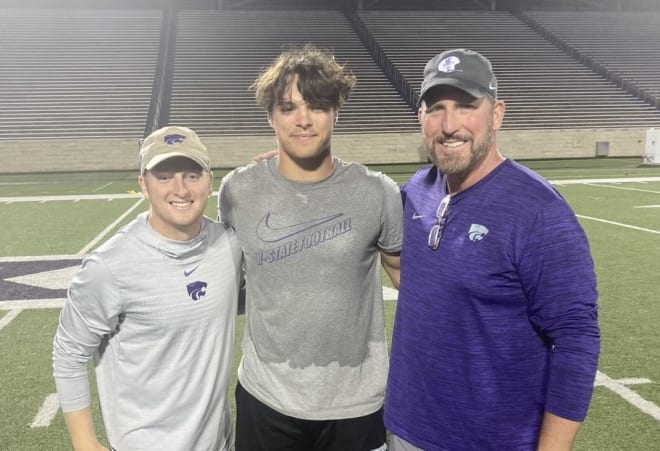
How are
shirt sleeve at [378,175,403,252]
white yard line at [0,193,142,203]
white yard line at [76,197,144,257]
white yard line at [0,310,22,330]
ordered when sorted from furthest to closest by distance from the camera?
white yard line at [0,193,142,203]
white yard line at [76,197,144,257]
white yard line at [0,310,22,330]
shirt sleeve at [378,175,403,252]

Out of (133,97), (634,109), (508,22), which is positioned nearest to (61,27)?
(133,97)

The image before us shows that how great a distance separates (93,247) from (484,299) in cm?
783

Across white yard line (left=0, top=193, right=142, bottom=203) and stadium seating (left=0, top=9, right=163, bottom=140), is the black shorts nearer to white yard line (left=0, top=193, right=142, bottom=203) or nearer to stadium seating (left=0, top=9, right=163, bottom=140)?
white yard line (left=0, top=193, right=142, bottom=203)

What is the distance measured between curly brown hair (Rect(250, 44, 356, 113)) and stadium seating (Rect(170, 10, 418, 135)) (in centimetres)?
2224

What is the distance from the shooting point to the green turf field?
354 cm

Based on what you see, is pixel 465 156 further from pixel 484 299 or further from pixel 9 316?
pixel 9 316

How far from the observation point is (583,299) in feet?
5.41

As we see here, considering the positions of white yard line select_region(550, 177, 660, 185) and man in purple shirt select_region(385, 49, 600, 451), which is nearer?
man in purple shirt select_region(385, 49, 600, 451)

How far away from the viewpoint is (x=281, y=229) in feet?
7.06

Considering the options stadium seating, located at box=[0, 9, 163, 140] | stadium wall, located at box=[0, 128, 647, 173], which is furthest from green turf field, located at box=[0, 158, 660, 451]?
stadium seating, located at box=[0, 9, 163, 140]

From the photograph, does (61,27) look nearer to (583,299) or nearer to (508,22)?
(508,22)

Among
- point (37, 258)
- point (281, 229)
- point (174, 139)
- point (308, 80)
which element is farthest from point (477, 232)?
point (37, 258)

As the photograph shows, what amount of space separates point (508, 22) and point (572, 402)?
1463 inches

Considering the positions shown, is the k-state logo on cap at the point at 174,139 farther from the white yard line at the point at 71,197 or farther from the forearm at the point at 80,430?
the white yard line at the point at 71,197
